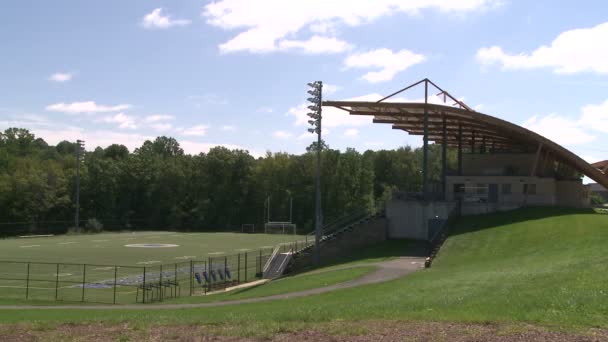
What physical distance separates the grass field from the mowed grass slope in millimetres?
9763

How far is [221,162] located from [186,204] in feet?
34.4

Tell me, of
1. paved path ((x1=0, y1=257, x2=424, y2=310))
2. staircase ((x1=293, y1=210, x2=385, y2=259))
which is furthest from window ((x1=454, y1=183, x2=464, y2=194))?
paved path ((x1=0, y1=257, x2=424, y2=310))

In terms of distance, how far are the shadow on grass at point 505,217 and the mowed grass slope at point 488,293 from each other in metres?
2.03

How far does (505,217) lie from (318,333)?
32.2 meters

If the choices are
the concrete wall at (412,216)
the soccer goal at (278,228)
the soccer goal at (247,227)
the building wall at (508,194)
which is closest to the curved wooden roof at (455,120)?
the building wall at (508,194)

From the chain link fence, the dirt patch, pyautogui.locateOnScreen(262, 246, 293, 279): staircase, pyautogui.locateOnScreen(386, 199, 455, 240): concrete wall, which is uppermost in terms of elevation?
pyautogui.locateOnScreen(386, 199, 455, 240): concrete wall

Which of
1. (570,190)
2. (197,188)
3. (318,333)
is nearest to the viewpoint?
(318,333)

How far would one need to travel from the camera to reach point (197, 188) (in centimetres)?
11000

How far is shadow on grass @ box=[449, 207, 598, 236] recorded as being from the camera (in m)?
37.6

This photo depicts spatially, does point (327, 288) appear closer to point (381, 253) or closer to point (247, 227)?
point (381, 253)

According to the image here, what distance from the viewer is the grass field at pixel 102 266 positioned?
31.0 m

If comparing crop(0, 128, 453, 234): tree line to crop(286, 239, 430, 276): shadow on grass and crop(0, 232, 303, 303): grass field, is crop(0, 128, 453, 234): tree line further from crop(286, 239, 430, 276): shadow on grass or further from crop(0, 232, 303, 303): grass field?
crop(286, 239, 430, 276): shadow on grass

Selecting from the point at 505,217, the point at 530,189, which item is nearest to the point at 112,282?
the point at 505,217

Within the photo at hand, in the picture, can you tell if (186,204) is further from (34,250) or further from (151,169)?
(34,250)
